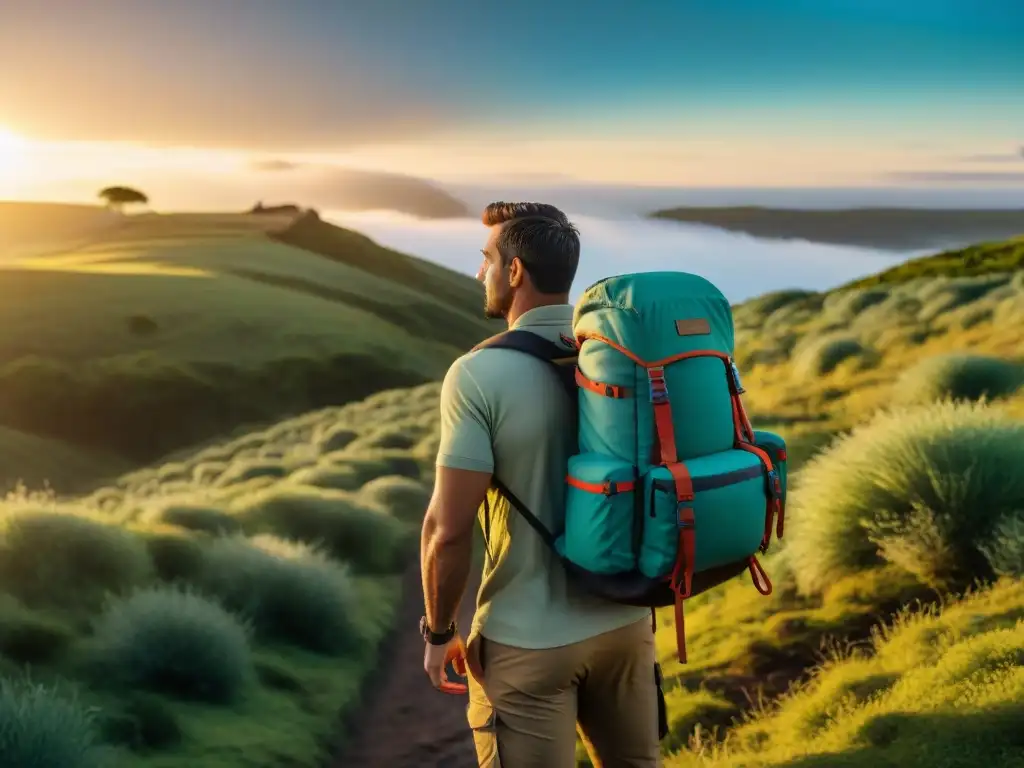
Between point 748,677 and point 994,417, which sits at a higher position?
point 994,417

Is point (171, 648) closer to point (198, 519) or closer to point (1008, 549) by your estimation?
point (198, 519)

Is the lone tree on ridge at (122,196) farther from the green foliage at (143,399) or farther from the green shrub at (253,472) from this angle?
the green shrub at (253,472)

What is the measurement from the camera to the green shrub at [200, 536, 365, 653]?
8539 millimetres

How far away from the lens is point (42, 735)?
518cm

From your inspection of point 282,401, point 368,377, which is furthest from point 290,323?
point 282,401

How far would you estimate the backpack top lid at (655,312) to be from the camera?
2723 millimetres

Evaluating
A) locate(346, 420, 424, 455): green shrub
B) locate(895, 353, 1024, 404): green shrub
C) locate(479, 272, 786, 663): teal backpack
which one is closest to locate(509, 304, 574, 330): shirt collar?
locate(479, 272, 786, 663): teal backpack

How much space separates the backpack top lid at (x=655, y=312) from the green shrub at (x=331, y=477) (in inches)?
560

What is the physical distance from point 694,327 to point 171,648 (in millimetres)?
5832

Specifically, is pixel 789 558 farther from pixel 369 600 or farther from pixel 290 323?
pixel 290 323

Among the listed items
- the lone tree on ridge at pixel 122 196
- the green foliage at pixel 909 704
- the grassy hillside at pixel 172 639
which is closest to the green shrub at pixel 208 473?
the grassy hillside at pixel 172 639

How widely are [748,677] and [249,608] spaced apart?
4.90 m

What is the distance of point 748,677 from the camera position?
663 cm

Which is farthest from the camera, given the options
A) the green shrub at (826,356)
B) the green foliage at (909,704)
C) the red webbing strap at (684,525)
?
the green shrub at (826,356)
